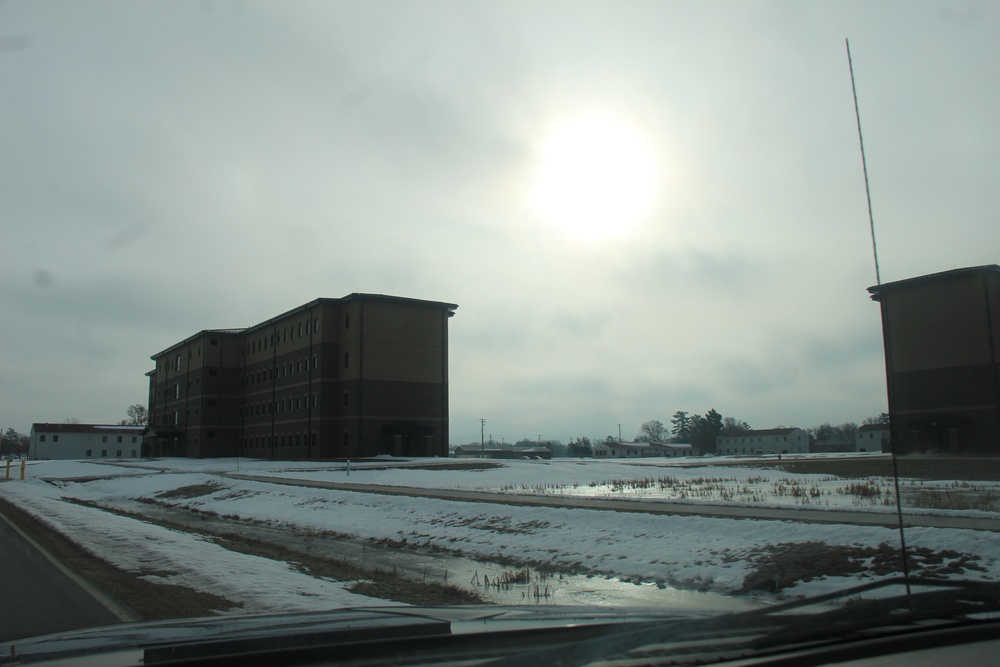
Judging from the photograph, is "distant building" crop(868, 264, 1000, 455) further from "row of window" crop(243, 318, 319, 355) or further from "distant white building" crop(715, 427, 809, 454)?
"distant white building" crop(715, 427, 809, 454)

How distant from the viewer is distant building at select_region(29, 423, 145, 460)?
434 feet

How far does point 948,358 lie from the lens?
218 feet

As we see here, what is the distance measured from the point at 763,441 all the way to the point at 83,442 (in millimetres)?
137757

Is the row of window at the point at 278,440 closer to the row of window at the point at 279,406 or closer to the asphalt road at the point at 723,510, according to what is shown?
the row of window at the point at 279,406

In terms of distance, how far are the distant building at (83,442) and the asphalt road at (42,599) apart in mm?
127391

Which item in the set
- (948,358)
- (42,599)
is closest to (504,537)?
(42,599)

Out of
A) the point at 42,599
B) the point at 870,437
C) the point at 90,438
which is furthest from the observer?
the point at 870,437

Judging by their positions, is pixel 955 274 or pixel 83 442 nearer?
pixel 955 274

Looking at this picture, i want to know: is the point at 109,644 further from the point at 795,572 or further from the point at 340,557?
the point at 340,557

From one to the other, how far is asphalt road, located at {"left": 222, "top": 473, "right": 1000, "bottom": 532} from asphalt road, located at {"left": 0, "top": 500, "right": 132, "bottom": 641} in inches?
420

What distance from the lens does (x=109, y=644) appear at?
363cm

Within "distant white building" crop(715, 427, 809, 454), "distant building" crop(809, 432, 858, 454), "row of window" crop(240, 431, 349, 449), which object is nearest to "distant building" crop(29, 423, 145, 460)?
"row of window" crop(240, 431, 349, 449)

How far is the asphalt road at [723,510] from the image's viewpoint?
13.1 meters

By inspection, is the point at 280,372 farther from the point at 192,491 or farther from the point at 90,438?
the point at 90,438
